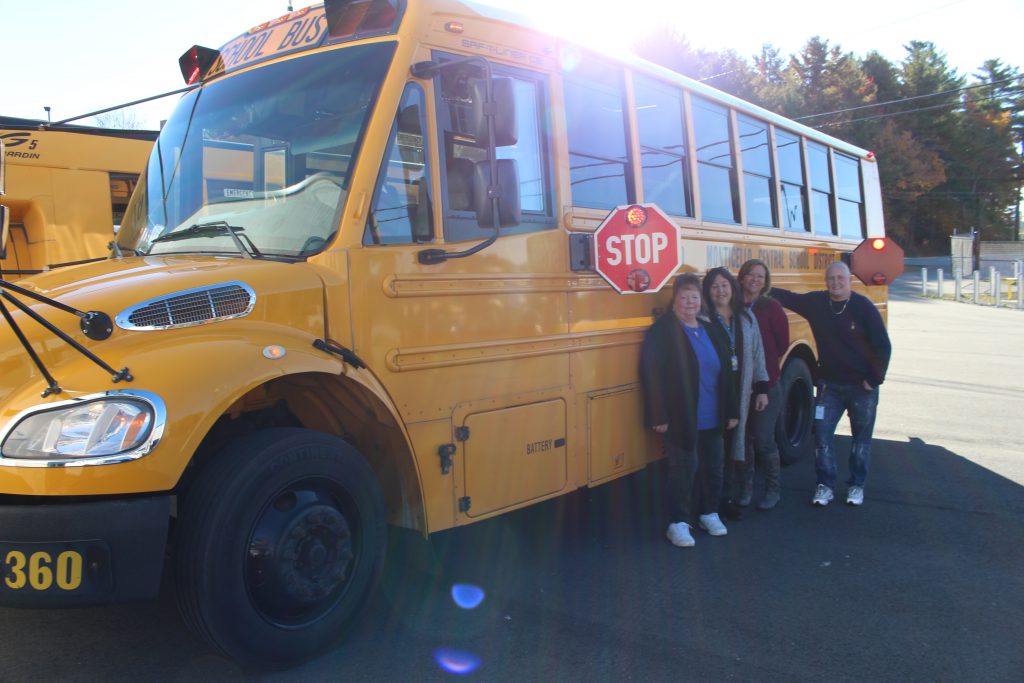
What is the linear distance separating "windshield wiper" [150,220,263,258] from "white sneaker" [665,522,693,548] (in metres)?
3.05

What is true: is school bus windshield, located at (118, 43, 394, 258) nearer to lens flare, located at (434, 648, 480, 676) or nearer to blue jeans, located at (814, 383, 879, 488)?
lens flare, located at (434, 648, 480, 676)

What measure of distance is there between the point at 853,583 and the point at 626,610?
4.49 ft

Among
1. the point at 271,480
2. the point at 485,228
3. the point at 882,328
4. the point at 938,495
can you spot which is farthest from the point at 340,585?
the point at 938,495

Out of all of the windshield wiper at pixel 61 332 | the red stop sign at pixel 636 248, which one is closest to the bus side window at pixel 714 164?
the red stop sign at pixel 636 248

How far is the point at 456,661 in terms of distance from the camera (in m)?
3.38

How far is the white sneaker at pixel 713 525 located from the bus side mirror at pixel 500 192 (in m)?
2.58

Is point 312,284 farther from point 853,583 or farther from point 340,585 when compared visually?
point 853,583

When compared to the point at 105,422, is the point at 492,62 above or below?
A: above

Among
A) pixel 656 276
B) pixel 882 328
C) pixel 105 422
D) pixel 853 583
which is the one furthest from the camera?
pixel 882 328

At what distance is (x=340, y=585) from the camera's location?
3.26m

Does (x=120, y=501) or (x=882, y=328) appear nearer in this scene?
(x=120, y=501)

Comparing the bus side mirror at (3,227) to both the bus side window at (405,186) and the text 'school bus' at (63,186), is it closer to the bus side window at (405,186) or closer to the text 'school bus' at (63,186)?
the bus side window at (405,186)

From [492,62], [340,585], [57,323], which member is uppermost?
[492,62]

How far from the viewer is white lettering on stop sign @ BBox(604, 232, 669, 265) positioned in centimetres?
459
